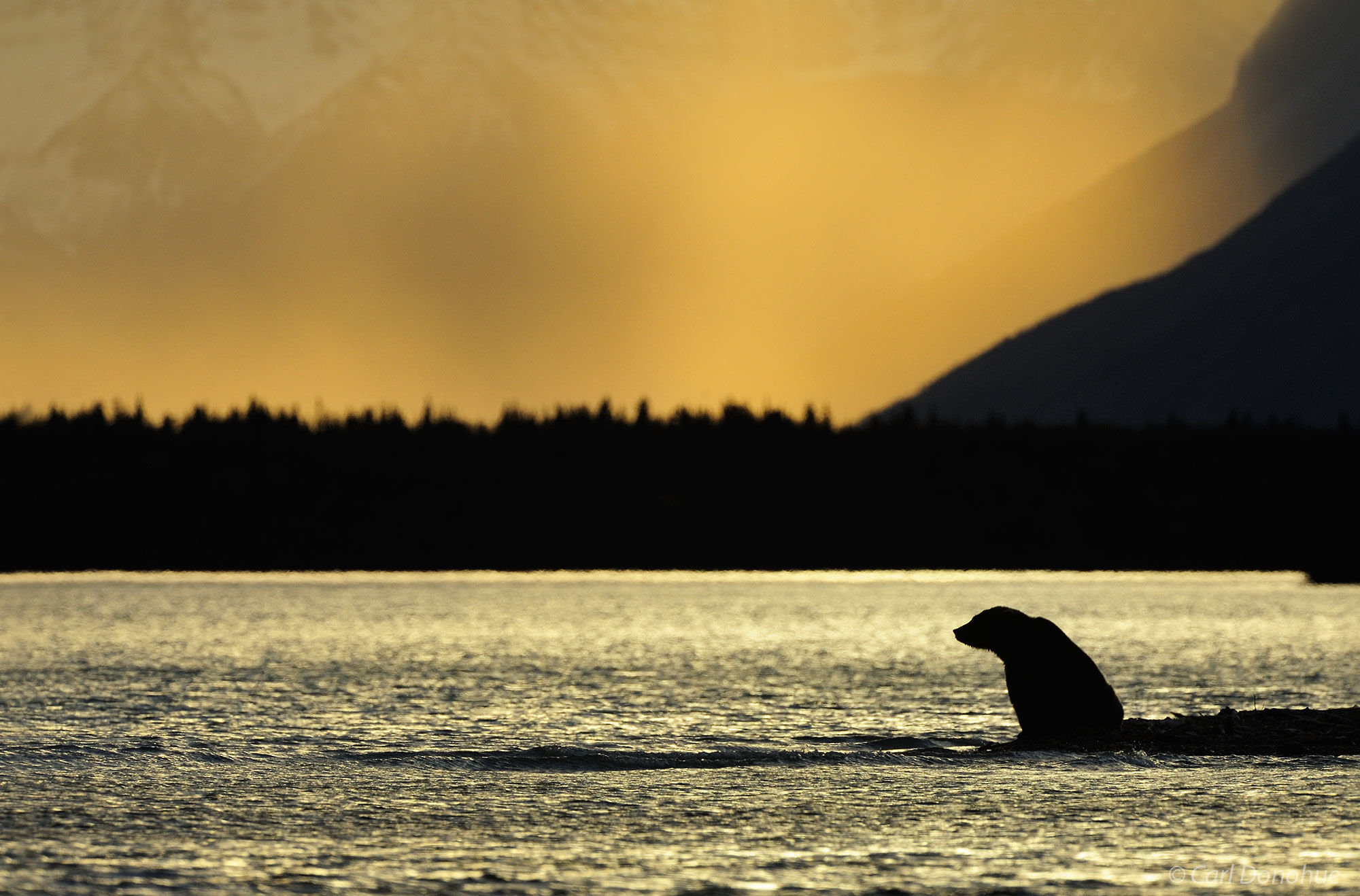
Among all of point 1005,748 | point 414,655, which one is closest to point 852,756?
point 1005,748

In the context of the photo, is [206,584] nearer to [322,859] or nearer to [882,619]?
[882,619]

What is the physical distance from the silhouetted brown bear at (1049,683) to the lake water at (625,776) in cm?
137

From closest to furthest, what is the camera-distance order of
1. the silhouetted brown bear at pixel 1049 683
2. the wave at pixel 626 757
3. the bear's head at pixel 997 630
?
1. the wave at pixel 626 757
2. the silhouetted brown bear at pixel 1049 683
3. the bear's head at pixel 997 630

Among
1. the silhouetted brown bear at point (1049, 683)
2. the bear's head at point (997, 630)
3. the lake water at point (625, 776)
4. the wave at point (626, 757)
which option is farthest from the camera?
the bear's head at point (997, 630)

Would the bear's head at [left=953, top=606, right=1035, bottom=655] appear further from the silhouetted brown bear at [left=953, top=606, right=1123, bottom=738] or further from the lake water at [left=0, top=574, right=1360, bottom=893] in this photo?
the lake water at [left=0, top=574, right=1360, bottom=893]

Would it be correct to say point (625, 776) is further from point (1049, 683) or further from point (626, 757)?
point (1049, 683)

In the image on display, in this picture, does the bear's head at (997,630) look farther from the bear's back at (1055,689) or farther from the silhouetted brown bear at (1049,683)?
the bear's back at (1055,689)

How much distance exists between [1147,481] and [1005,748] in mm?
173451

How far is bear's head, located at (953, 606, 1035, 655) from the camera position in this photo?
31484mm

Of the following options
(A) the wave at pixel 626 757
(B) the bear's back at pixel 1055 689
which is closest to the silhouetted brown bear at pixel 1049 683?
(B) the bear's back at pixel 1055 689

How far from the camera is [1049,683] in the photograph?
31406 mm

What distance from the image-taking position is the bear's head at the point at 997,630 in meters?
31.5

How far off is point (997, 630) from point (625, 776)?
704cm

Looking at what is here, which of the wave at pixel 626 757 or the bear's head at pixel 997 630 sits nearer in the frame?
the wave at pixel 626 757
